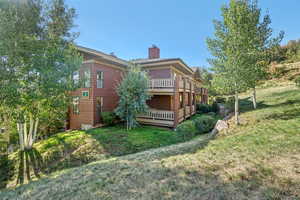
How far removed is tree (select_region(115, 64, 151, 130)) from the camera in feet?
34.2

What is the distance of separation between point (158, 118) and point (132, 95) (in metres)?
3.20

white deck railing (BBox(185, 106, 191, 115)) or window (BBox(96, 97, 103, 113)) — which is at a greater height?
window (BBox(96, 97, 103, 113))

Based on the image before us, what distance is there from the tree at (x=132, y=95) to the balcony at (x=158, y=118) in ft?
4.91

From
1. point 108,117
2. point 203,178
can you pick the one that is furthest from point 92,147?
point 203,178

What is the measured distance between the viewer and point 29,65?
7086mm

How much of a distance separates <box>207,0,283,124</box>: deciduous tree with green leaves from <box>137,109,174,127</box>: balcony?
177 inches

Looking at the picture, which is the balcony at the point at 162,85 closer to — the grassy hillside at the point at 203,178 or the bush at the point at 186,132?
the bush at the point at 186,132

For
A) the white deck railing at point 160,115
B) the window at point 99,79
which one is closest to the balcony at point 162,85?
the white deck railing at point 160,115

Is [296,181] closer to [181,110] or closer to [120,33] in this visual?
[181,110]

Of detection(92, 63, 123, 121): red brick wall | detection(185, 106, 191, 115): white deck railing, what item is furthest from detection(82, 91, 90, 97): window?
detection(185, 106, 191, 115): white deck railing

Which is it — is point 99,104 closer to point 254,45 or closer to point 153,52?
point 153,52

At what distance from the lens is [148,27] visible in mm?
18359

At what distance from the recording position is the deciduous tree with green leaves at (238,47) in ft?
25.5

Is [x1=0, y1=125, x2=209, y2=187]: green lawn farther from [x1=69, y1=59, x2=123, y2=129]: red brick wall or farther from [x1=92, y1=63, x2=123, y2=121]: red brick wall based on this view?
[x1=92, y1=63, x2=123, y2=121]: red brick wall
